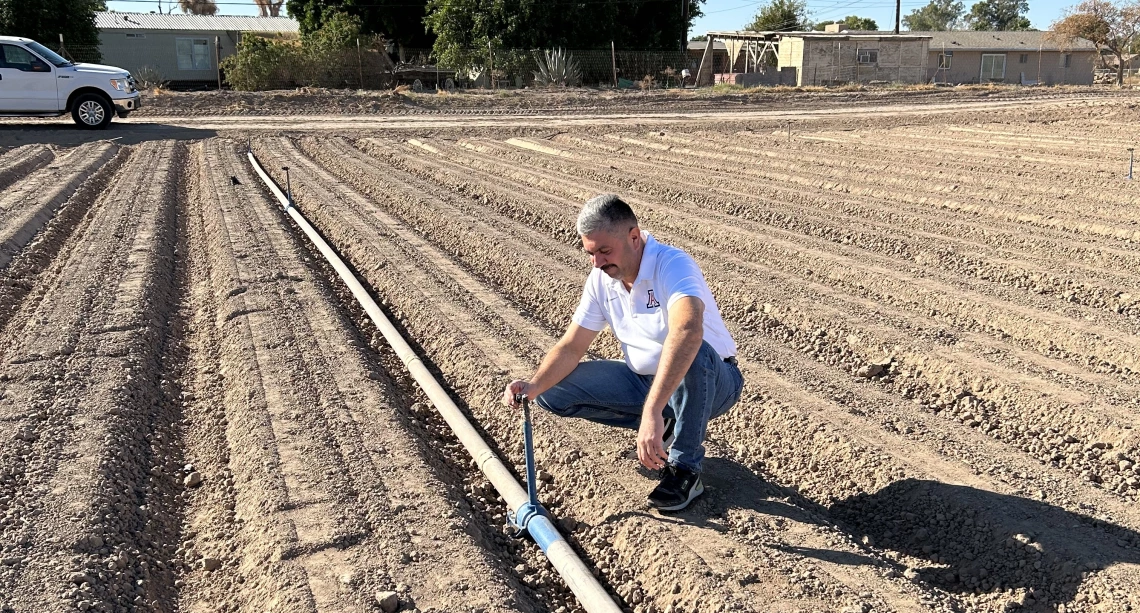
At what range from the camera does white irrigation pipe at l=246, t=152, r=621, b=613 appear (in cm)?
354

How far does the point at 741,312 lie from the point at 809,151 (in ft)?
31.1

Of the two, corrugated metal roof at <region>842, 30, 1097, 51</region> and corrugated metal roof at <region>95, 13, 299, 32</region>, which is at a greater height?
corrugated metal roof at <region>95, 13, 299, 32</region>

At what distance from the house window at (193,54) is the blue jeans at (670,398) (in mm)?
42858

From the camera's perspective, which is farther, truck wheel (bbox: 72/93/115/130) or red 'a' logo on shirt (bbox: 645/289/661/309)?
truck wheel (bbox: 72/93/115/130)

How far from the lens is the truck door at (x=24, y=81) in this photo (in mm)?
20672

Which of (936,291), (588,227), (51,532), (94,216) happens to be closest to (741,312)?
(936,291)

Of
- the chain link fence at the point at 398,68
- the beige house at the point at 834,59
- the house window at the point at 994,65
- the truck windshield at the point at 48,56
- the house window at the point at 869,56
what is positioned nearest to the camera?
the truck windshield at the point at 48,56

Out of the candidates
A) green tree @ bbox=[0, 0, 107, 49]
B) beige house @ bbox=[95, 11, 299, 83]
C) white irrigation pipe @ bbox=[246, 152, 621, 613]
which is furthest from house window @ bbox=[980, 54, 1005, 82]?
white irrigation pipe @ bbox=[246, 152, 621, 613]

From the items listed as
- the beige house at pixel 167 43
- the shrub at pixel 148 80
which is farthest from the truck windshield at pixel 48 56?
the beige house at pixel 167 43

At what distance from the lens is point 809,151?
1598 cm

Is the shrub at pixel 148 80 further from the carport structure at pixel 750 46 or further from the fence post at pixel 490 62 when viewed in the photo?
the carport structure at pixel 750 46

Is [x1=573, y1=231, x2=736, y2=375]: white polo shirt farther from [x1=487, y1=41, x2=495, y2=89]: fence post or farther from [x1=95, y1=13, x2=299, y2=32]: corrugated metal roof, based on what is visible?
[x1=95, y1=13, x2=299, y2=32]: corrugated metal roof

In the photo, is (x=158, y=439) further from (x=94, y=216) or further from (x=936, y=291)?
(x=94, y=216)

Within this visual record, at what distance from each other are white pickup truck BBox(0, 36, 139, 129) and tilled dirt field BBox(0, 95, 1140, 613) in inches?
455
